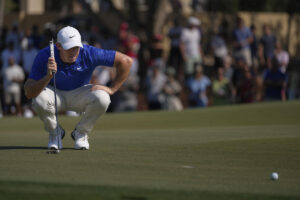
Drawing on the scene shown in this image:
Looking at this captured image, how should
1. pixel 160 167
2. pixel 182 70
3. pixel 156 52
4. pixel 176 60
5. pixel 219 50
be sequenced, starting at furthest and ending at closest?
pixel 219 50 → pixel 156 52 → pixel 176 60 → pixel 182 70 → pixel 160 167

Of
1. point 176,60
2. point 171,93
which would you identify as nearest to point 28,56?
point 176,60

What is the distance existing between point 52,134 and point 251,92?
12294mm

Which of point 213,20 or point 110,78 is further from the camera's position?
point 213,20

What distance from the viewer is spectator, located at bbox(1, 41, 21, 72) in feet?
75.1

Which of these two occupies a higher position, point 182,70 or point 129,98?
point 182,70

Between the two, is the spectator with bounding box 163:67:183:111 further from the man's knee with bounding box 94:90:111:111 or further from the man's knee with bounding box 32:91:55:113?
the man's knee with bounding box 32:91:55:113

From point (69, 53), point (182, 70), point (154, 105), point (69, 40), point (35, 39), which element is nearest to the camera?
point (69, 40)

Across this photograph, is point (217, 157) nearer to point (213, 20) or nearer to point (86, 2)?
point (86, 2)

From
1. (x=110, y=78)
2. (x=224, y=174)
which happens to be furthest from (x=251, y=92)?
(x=224, y=174)

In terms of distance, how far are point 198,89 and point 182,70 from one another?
1818 millimetres

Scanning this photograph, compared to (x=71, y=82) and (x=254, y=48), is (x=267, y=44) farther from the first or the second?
(x=71, y=82)

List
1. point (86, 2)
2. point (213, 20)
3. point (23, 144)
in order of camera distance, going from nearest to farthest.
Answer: point (23, 144)
point (86, 2)
point (213, 20)

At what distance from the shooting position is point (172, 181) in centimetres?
649

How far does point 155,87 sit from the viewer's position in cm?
2014
